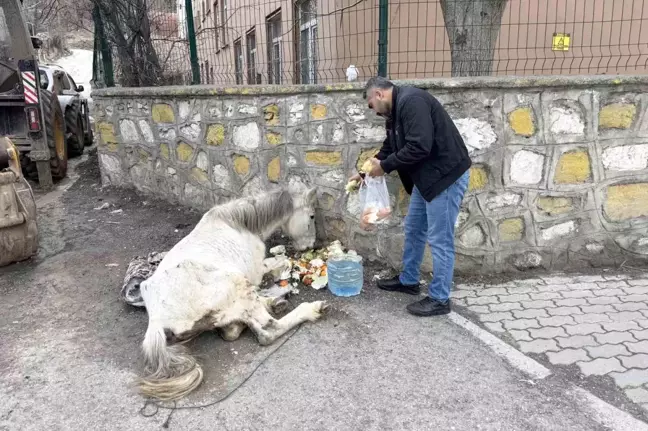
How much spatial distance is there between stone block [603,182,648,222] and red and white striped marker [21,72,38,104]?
23.5ft

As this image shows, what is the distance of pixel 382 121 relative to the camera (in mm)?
4078

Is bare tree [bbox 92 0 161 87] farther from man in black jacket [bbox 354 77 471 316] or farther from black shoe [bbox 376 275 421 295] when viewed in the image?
black shoe [bbox 376 275 421 295]

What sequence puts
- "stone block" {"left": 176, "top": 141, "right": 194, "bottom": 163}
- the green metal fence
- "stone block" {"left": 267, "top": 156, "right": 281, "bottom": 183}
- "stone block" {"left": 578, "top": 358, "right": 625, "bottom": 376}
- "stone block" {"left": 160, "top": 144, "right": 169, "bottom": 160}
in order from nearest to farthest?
"stone block" {"left": 578, "top": 358, "right": 625, "bottom": 376} → the green metal fence → "stone block" {"left": 267, "top": 156, "right": 281, "bottom": 183} → "stone block" {"left": 176, "top": 141, "right": 194, "bottom": 163} → "stone block" {"left": 160, "top": 144, "right": 169, "bottom": 160}

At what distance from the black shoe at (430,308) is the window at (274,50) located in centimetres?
316

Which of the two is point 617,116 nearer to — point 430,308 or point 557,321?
point 557,321

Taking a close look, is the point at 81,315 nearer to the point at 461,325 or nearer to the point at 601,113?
the point at 461,325

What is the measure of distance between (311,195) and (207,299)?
5.29 ft

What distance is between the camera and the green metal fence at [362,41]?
4586 mm

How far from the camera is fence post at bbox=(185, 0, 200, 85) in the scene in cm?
572

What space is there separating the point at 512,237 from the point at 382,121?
4.92 ft

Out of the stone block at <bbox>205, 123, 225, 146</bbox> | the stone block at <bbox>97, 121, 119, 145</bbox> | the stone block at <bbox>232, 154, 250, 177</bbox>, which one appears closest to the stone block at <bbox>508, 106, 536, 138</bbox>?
the stone block at <bbox>232, 154, 250, 177</bbox>

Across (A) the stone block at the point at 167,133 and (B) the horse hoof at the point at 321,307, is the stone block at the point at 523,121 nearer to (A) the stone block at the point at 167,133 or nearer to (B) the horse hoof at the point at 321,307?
(B) the horse hoof at the point at 321,307

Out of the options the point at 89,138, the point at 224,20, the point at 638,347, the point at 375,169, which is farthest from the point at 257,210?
A: the point at 89,138

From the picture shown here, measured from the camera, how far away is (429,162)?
337 centimetres
